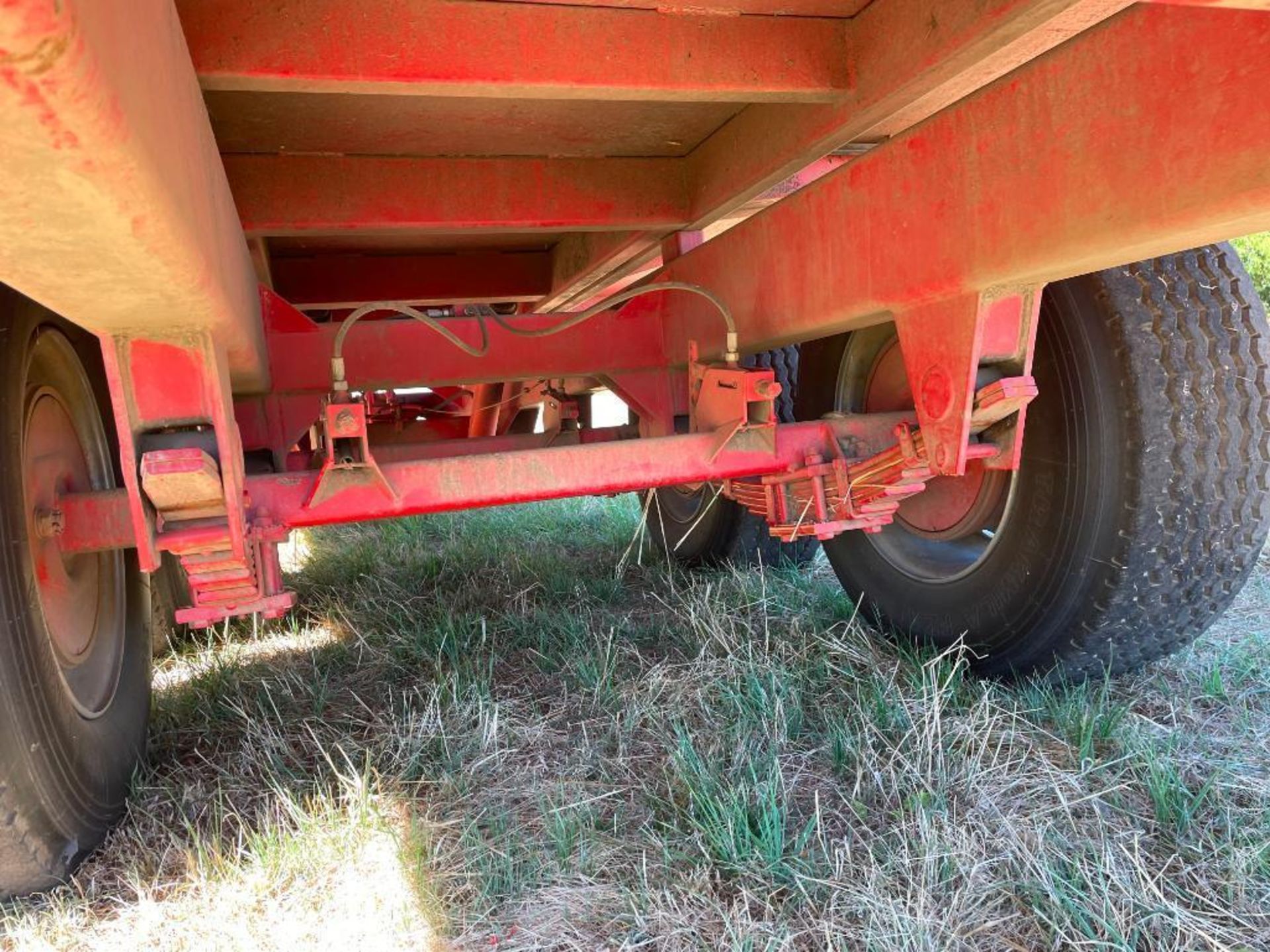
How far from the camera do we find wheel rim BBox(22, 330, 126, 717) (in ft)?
5.61

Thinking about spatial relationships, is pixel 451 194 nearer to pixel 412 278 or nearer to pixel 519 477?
pixel 519 477

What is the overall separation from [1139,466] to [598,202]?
1.60 m

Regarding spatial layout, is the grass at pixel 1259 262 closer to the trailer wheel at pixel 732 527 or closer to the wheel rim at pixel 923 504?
the trailer wheel at pixel 732 527

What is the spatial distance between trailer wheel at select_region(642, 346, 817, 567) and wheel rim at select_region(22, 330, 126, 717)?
1592 mm

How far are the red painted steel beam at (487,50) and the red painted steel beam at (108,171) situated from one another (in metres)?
0.27

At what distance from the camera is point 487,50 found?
60.4 inches

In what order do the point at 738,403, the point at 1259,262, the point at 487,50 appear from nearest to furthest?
the point at 487,50 < the point at 738,403 < the point at 1259,262

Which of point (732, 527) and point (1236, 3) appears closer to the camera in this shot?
point (1236, 3)

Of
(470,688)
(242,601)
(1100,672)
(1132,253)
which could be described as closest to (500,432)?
(470,688)

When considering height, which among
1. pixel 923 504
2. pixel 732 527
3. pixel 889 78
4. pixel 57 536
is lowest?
pixel 732 527

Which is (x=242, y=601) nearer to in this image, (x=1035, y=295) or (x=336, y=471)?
(x=336, y=471)

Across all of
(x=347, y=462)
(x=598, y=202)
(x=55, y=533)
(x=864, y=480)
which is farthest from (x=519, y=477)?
(x=598, y=202)

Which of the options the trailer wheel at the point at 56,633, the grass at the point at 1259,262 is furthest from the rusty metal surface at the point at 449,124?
the grass at the point at 1259,262

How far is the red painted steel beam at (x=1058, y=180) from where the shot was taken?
109 centimetres
